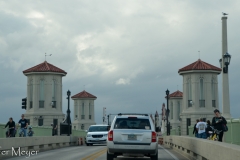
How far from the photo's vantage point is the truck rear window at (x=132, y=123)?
17.8 meters

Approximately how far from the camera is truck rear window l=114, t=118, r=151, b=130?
703 inches

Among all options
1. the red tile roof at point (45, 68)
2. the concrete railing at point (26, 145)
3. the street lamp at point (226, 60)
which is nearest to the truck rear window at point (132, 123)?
the concrete railing at point (26, 145)

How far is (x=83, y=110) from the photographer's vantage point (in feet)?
330

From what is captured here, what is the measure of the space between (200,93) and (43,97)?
23.2 m

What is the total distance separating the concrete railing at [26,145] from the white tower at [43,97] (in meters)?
36.8

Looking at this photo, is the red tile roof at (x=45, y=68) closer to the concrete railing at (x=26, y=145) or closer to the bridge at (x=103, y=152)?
the bridge at (x=103, y=152)

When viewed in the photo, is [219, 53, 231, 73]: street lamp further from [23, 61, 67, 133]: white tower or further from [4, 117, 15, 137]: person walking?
[23, 61, 67, 133]: white tower

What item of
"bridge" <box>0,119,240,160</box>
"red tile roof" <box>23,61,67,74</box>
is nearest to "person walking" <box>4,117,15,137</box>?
"bridge" <box>0,119,240,160</box>

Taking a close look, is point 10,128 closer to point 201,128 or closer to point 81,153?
point 81,153

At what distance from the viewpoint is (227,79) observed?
28.5m

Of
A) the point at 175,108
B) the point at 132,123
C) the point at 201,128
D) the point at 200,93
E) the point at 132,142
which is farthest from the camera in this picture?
the point at 175,108

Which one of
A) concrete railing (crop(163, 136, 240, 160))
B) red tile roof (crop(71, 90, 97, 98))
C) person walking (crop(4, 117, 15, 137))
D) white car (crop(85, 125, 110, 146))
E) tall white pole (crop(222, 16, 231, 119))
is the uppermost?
red tile roof (crop(71, 90, 97, 98))

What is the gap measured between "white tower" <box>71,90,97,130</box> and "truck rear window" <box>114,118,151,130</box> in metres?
81.6

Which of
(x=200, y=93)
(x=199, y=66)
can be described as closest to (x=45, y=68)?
(x=199, y=66)
